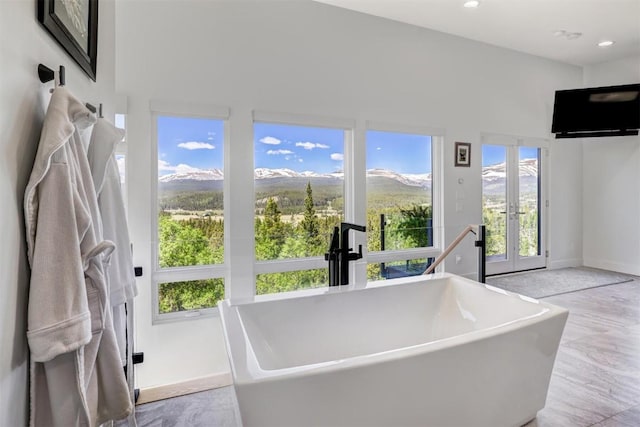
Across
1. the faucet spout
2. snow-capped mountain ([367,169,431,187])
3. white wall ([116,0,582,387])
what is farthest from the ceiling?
the faucet spout

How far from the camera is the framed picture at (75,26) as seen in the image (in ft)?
3.31

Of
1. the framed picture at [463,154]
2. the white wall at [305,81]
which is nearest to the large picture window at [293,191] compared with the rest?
the white wall at [305,81]

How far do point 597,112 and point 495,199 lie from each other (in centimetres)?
200

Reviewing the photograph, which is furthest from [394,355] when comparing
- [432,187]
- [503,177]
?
[503,177]

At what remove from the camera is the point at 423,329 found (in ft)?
8.30

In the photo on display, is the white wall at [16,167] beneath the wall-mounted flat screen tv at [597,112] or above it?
beneath

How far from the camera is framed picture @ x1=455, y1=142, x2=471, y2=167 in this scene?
496 centimetres

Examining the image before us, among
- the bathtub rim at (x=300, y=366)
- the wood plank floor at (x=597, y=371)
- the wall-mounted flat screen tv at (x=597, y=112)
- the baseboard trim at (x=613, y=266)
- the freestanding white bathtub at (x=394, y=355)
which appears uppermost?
the wall-mounted flat screen tv at (x=597, y=112)

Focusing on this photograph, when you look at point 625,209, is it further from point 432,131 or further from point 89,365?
point 89,365

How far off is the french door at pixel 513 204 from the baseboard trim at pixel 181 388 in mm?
4126

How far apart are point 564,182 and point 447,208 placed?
8.57 feet

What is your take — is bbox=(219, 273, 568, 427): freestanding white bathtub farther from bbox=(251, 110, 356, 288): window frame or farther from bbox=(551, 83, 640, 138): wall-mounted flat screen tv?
bbox=(551, 83, 640, 138): wall-mounted flat screen tv

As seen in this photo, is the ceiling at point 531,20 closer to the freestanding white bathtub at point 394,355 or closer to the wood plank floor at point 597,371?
the freestanding white bathtub at point 394,355

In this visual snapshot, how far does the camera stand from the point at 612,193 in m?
5.81
